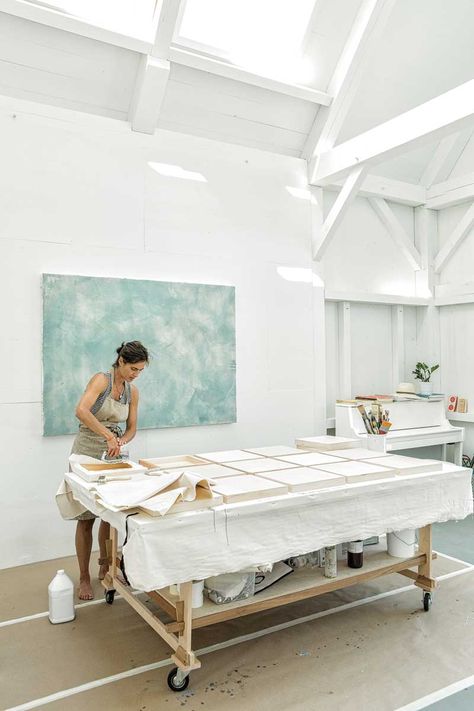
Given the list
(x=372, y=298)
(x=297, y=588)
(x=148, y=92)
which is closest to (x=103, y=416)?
(x=297, y=588)

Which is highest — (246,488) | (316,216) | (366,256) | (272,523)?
(316,216)

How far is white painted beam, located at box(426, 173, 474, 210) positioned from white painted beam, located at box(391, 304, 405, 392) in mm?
1194

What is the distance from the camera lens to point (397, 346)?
6.04 metres

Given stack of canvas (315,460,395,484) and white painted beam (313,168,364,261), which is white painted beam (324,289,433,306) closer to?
white painted beam (313,168,364,261)

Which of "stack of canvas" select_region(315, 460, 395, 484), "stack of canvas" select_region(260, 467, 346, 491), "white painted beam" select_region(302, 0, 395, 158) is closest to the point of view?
"stack of canvas" select_region(260, 467, 346, 491)

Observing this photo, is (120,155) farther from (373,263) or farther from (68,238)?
(373,263)

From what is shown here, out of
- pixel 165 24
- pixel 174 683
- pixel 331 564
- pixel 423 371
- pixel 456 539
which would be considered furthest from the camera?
pixel 423 371

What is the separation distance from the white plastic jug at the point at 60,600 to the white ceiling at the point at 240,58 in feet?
10.5

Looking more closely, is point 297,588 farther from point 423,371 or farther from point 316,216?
point 423,371

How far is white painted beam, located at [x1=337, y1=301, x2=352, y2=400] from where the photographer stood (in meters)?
5.58

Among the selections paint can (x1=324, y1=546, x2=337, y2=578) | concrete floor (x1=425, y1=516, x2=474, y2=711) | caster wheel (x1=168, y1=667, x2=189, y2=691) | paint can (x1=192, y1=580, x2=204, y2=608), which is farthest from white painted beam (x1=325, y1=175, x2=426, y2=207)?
caster wheel (x1=168, y1=667, x2=189, y2=691)

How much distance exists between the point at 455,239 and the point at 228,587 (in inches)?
189

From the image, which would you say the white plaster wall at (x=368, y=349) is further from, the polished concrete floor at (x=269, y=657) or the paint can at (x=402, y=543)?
the polished concrete floor at (x=269, y=657)

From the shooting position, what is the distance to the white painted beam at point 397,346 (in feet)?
19.8
